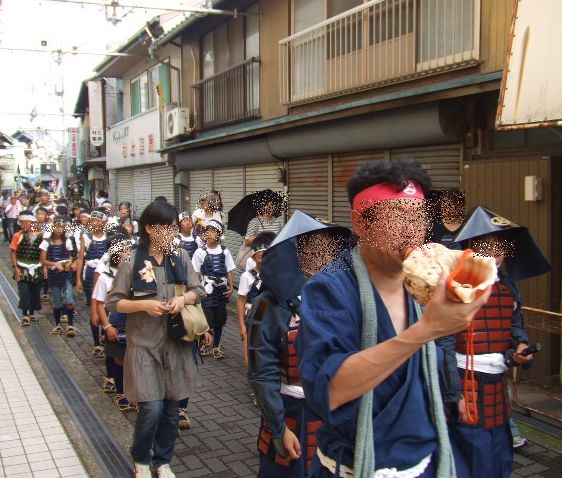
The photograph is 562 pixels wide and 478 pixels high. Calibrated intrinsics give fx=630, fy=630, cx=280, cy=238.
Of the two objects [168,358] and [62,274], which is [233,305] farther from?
[168,358]

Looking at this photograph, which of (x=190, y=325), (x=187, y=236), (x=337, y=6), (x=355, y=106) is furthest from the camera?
(x=337, y=6)

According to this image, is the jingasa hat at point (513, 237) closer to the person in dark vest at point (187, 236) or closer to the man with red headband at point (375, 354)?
the man with red headband at point (375, 354)

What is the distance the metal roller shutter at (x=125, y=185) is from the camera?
24.5 m

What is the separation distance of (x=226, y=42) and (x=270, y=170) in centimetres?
381

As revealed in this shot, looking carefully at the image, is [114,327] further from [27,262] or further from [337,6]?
[337,6]

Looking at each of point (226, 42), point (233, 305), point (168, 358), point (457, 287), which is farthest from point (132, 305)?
point (226, 42)

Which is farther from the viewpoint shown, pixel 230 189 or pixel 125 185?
pixel 125 185

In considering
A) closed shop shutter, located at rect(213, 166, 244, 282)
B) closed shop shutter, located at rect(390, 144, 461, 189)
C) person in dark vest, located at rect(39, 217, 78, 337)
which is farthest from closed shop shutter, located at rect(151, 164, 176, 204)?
closed shop shutter, located at rect(390, 144, 461, 189)

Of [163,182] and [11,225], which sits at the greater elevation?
[163,182]

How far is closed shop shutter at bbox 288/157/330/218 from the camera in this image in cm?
1091

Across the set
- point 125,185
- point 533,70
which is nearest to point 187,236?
point 533,70

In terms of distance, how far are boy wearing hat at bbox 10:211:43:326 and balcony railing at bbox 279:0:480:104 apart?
16.4ft

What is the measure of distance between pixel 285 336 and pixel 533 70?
3886 millimetres

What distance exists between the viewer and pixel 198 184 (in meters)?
16.6
